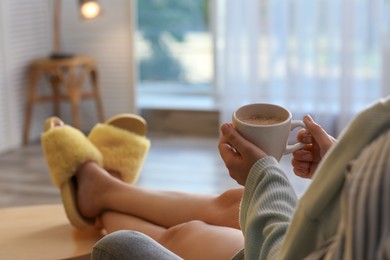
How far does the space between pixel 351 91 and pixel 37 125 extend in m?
1.74

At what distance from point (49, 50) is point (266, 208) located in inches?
139

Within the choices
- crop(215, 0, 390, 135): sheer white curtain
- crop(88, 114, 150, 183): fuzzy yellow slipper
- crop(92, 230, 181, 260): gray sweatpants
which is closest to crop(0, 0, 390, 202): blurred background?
crop(215, 0, 390, 135): sheer white curtain

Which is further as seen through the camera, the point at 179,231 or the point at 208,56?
the point at 208,56

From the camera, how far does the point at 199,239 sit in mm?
1680

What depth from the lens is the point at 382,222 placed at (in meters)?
0.76

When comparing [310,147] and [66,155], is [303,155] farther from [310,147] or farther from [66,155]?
[66,155]

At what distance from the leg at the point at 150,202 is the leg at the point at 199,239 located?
0.21 ft

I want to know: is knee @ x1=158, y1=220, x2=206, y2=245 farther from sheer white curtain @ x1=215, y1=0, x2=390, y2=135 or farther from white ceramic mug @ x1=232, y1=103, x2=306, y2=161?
sheer white curtain @ x1=215, y1=0, x2=390, y2=135

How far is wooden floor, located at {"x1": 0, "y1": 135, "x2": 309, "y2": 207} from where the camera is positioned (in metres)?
3.42

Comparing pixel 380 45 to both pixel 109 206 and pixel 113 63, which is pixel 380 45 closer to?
pixel 113 63

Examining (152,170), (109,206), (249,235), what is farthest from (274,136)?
(152,170)

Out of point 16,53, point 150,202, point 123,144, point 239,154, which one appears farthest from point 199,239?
point 16,53

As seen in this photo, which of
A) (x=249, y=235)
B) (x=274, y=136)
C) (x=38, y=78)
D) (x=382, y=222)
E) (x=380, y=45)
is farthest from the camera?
(x=38, y=78)

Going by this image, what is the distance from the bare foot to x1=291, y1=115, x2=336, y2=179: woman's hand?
80cm
